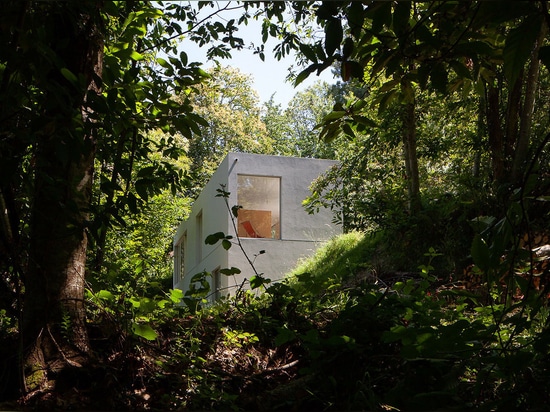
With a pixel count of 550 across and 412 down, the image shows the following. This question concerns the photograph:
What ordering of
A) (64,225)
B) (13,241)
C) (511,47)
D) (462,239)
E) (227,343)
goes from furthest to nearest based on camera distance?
(462,239) → (227,343) → (64,225) → (13,241) → (511,47)

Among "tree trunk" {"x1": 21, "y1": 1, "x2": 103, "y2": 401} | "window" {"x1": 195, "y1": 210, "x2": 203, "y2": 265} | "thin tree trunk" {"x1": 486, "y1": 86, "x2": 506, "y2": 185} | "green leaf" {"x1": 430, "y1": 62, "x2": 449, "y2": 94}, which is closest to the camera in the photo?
"green leaf" {"x1": 430, "y1": 62, "x2": 449, "y2": 94}

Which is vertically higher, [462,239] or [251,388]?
[462,239]

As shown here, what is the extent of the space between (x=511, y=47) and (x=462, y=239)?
5790mm

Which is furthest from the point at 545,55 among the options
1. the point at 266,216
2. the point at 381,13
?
the point at 266,216

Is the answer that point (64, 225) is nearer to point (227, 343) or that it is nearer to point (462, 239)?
point (227, 343)

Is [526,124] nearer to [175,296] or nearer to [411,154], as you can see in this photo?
[411,154]

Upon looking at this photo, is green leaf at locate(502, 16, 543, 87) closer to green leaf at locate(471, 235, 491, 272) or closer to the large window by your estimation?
green leaf at locate(471, 235, 491, 272)

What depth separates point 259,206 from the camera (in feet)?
48.4

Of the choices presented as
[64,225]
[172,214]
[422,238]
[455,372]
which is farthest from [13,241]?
[172,214]

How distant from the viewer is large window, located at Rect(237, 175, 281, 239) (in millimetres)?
13883

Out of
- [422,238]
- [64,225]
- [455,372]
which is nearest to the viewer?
[455,372]

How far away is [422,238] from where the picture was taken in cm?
725

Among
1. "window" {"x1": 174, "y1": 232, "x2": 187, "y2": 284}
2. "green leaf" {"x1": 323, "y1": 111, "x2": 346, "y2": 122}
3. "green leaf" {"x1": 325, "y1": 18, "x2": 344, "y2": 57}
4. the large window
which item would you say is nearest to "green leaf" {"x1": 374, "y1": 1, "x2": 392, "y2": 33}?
"green leaf" {"x1": 325, "y1": 18, "x2": 344, "y2": 57}

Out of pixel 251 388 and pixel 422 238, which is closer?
pixel 251 388
